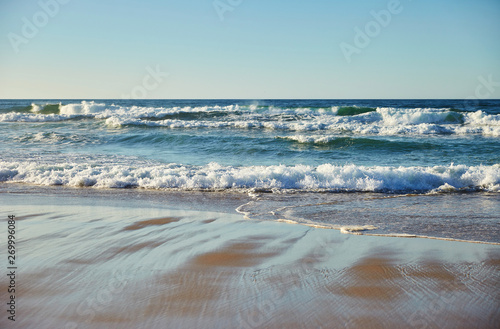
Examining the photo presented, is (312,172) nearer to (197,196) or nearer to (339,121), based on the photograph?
(197,196)

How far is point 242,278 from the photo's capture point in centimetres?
334

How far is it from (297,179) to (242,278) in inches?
205

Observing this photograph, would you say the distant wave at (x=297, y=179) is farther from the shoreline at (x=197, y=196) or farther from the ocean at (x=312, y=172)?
the shoreline at (x=197, y=196)

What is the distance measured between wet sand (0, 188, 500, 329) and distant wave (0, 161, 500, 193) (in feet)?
10.3

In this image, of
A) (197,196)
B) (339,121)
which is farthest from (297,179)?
(339,121)

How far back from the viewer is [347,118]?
2377 cm

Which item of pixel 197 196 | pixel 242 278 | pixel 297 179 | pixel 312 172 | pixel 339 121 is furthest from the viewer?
pixel 339 121

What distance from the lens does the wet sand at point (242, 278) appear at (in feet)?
8.84

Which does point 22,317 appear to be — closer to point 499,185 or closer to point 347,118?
point 499,185

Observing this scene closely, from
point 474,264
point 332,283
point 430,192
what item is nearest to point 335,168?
point 430,192

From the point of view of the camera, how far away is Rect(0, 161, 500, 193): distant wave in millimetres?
8047

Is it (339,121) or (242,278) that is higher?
(339,121)

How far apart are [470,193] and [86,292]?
7.47m

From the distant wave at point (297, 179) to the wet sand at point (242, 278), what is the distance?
3.15 m
